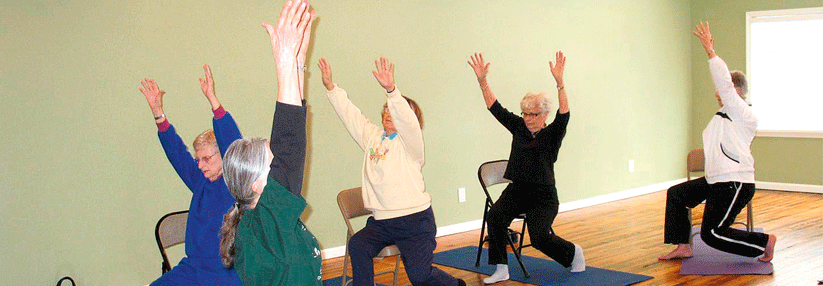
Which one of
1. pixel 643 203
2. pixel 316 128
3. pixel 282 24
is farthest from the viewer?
pixel 643 203

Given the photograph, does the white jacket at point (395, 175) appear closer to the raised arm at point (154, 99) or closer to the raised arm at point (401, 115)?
the raised arm at point (401, 115)

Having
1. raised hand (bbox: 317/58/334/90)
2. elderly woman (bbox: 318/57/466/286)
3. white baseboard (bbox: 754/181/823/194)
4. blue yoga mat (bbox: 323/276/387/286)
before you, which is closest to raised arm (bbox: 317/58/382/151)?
elderly woman (bbox: 318/57/466/286)

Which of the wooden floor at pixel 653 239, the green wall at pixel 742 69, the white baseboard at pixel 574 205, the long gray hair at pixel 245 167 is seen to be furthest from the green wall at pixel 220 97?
the long gray hair at pixel 245 167

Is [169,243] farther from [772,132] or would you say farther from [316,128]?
[772,132]

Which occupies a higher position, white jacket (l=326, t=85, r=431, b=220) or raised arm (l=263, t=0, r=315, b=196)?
raised arm (l=263, t=0, r=315, b=196)

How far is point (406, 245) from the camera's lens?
4.19m

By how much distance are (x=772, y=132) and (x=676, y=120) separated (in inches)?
41.4

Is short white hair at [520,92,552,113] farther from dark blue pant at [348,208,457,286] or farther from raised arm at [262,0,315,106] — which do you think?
raised arm at [262,0,315,106]

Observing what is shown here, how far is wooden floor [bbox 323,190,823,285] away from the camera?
5027mm

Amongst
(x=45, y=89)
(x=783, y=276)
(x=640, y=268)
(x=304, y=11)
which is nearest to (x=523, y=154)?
(x=640, y=268)

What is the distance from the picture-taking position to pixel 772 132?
30.0ft

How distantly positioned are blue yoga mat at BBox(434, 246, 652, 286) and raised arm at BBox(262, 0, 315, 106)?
344cm

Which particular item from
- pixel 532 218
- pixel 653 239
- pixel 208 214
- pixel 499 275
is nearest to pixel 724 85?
pixel 532 218

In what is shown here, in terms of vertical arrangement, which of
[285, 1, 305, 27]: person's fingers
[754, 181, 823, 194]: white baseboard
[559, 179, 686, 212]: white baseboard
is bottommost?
[754, 181, 823, 194]: white baseboard
